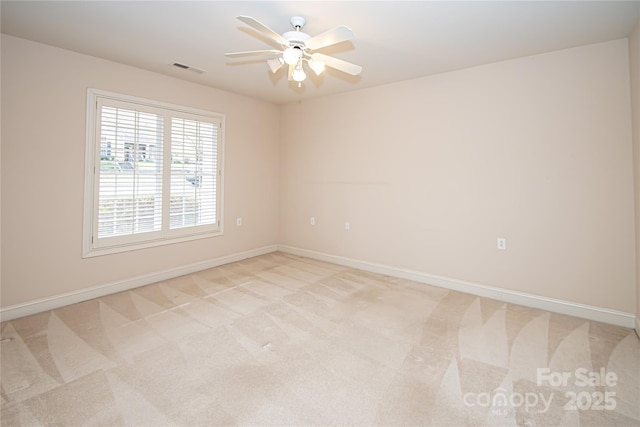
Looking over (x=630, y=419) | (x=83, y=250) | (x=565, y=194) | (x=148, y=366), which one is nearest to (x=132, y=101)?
(x=83, y=250)

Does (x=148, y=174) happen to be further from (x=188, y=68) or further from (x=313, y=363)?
(x=313, y=363)

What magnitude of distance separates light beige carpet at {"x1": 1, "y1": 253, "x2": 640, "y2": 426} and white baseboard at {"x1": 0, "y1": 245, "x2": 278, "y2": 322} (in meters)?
0.12

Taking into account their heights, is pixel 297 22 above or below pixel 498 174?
above

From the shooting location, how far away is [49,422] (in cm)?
169

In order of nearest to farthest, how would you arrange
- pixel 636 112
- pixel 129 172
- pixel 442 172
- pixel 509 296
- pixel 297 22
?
pixel 297 22
pixel 636 112
pixel 509 296
pixel 129 172
pixel 442 172

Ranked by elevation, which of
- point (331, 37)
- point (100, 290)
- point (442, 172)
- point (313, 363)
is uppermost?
point (331, 37)

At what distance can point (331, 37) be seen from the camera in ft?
6.98

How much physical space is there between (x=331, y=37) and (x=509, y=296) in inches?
127

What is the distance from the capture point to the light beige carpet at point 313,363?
5.85 ft

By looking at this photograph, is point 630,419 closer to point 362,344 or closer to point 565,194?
point 362,344

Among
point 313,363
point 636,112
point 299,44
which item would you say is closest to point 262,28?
point 299,44

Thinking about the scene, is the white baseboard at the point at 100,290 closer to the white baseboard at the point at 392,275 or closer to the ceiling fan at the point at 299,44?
the white baseboard at the point at 392,275

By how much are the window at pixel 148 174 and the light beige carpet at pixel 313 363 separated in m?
0.87

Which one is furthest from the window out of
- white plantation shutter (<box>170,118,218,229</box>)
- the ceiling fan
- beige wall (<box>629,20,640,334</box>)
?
beige wall (<box>629,20,640,334</box>)
